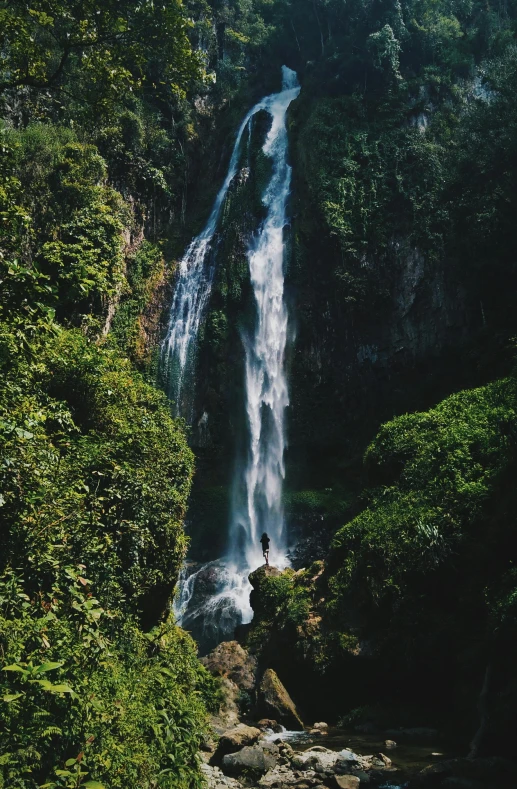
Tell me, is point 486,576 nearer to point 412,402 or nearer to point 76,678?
point 76,678

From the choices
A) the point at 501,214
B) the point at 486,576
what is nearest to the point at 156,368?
the point at 501,214

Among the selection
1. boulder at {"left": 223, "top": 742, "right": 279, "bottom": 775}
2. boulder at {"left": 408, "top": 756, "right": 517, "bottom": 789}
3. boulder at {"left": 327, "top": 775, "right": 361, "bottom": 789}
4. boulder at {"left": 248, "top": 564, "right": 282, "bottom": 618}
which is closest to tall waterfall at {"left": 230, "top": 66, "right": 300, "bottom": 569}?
boulder at {"left": 248, "top": 564, "right": 282, "bottom": 618}

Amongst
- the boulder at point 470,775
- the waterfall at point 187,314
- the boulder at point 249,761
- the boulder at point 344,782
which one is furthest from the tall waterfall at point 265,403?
the boulder at point 470,775

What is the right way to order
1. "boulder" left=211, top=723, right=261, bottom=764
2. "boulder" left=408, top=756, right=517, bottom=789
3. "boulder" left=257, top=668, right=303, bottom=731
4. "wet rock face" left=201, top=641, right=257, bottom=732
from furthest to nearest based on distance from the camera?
"wet rock face" left=201, top=641, right=257, bottom=732 < "boulder" left=257, top=668, right=303, bottom=731 < "boulder" left=211, top=723, right=261, bottom=764 < "boulder" left=408, top=756, right=517, bottom=789

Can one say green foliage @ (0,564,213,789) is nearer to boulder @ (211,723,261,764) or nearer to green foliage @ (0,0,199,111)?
boulder @ (211,723,261,764)

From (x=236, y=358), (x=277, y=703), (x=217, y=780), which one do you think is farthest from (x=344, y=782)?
(x=236, y=358)

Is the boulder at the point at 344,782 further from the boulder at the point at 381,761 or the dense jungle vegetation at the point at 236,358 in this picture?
the dense jungle vegetation at the point at 236,358
